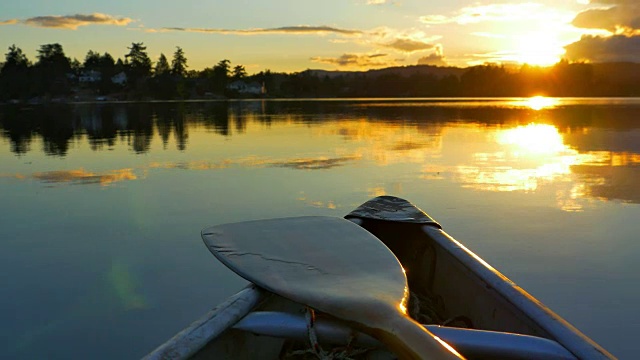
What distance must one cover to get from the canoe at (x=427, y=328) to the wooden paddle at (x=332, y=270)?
10 centimetres

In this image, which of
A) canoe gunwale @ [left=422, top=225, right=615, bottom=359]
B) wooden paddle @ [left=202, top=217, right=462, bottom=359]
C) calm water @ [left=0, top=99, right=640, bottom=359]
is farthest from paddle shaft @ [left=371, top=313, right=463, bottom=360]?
calm water @ [left=0, top=99, right=640, bottom=359]

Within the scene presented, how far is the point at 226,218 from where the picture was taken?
630cm

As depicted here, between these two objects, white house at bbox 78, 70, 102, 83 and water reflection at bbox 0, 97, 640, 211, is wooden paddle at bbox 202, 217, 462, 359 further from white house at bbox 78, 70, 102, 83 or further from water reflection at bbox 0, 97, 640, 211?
white house at bbox 78, 70, 102, 83

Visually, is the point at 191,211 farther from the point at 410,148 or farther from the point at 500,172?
the point at 410,148

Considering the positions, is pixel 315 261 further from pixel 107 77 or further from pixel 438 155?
pixel 107 77

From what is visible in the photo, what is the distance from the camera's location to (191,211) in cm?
666

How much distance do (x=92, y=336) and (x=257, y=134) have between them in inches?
593

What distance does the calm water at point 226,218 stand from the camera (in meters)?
3.82

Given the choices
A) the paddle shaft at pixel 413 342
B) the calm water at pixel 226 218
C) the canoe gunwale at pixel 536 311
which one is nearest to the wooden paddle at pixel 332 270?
the paddle shaft at pixel 413 342

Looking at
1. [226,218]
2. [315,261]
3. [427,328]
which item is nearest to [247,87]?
[226,218]

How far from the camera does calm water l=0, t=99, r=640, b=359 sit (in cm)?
382

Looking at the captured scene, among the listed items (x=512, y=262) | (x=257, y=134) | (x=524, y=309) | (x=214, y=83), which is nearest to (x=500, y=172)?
(x=512, y=262)

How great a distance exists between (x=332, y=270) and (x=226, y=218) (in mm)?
3806

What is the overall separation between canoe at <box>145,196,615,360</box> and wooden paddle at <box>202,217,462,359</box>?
99 mm
